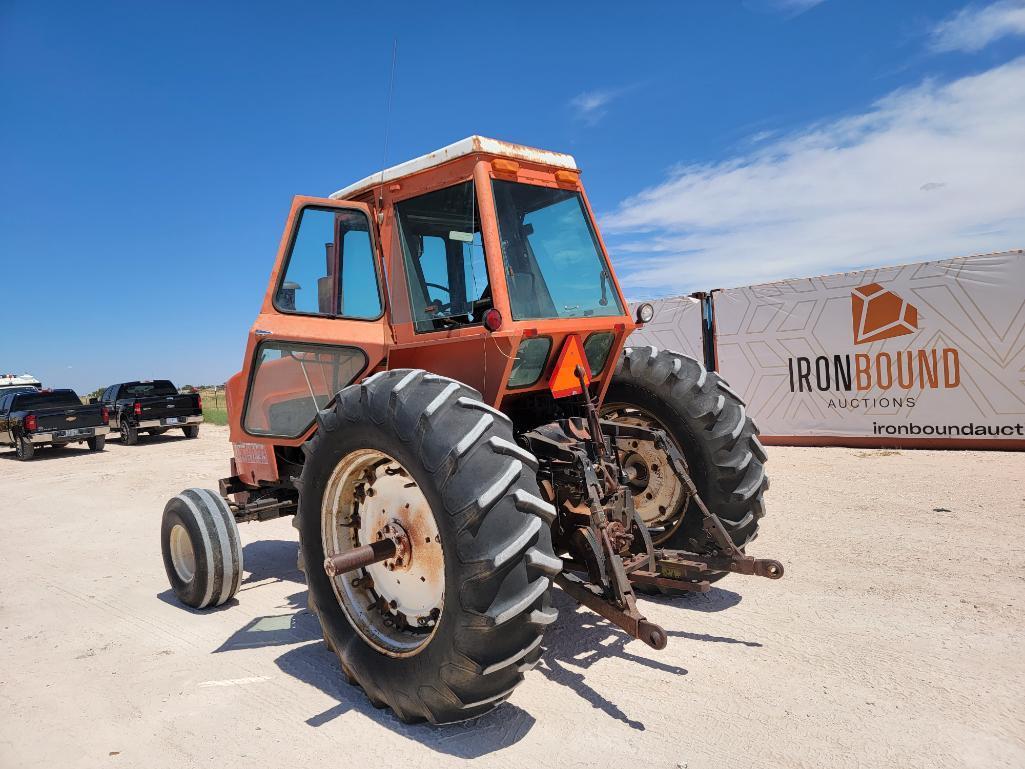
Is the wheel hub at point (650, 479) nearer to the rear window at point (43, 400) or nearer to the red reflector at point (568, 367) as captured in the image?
the red reflector at point (568, 367)

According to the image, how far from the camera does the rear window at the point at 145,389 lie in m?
20.1

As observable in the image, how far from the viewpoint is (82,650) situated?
13.9 ft

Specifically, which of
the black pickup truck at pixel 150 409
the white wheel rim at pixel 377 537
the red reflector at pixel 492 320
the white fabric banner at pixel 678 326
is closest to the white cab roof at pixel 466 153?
the red reflector at pixel 492 320

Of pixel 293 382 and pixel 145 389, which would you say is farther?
pixel 145 389

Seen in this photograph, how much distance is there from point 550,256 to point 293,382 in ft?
6.21

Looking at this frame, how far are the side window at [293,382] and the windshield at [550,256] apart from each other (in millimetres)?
1085

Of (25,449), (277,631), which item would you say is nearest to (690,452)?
(277,631)

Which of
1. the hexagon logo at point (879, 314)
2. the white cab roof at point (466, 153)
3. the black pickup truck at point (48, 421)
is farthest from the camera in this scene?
the black pickup truck at point (48, 421)

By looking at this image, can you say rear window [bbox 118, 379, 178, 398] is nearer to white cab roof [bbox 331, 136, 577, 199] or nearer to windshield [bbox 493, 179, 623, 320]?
white cab roof [bbox 331, 136, 577, 199]

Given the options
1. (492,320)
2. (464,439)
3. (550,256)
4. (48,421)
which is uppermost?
(550,256)

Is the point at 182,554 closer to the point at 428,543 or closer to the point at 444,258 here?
the point at 428,543

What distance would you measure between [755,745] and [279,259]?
371 centimetres

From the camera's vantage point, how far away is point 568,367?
153 inches

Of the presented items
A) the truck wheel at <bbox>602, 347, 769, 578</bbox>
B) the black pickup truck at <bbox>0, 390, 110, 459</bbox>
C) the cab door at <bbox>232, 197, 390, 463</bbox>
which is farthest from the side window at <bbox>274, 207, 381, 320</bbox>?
the black pickup truck at <bbox>0, 390, 110, 459</bbox>
